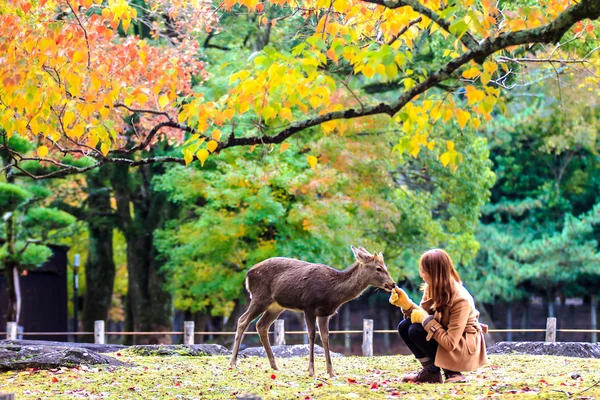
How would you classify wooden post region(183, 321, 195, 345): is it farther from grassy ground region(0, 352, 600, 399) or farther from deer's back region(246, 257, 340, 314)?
deer's back region(246, 257, 340, 314)

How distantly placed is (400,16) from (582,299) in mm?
29952

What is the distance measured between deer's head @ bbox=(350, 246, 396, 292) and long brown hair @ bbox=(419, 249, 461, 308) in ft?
5.55

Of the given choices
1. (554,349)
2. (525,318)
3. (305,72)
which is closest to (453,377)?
(305,72)

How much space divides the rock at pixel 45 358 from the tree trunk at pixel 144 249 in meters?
13.7

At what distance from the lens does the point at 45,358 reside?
10.4 meters

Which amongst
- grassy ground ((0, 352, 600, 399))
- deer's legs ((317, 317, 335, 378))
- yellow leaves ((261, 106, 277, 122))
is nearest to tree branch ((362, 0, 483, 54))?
yellow leaves ((261, 106, 277, 122))

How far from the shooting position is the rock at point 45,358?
10.2 meters

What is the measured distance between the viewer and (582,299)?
35.2 meters

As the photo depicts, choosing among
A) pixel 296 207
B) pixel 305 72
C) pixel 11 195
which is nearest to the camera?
pixel 305 72

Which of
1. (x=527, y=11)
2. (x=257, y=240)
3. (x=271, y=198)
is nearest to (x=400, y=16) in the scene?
(x=527, y=11)

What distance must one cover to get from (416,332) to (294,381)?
1.75m

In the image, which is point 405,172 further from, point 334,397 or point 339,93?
point 334,397

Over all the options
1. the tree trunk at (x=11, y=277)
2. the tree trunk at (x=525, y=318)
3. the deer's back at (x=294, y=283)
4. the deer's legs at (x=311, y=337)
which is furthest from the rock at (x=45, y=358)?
the tree trunk at (x=525, y=318)

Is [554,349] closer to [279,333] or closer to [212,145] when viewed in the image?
[279,333]
